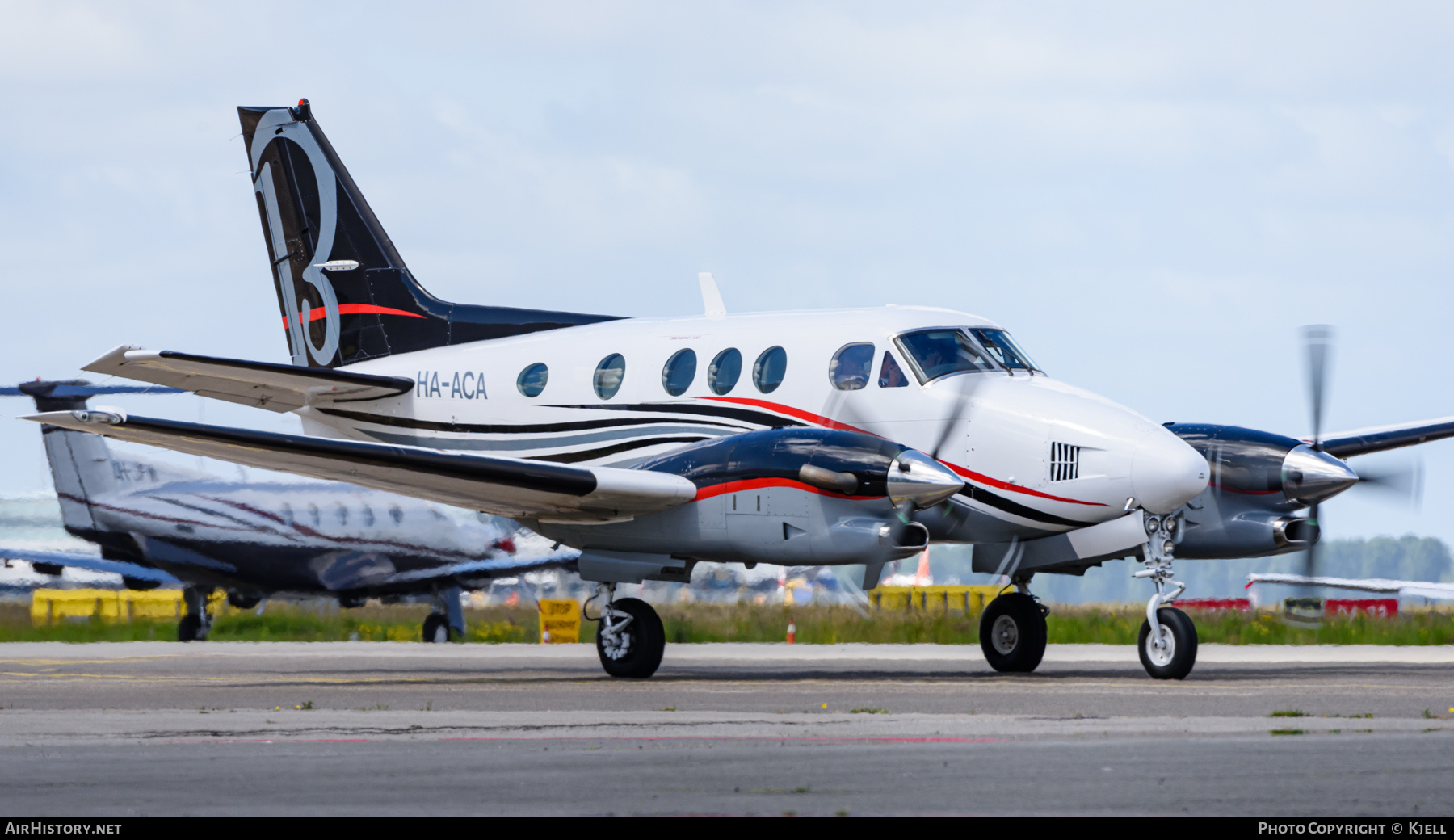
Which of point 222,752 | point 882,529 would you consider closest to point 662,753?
point 222,752

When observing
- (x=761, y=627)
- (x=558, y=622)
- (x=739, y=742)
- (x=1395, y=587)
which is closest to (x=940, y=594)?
(x=761, y=627)

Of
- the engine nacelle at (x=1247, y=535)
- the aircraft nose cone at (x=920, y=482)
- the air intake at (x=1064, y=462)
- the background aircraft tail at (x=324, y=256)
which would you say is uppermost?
the background aircraft tail at (x=324, y=256)

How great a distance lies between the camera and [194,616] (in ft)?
108

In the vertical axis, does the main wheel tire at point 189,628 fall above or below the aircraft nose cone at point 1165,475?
below

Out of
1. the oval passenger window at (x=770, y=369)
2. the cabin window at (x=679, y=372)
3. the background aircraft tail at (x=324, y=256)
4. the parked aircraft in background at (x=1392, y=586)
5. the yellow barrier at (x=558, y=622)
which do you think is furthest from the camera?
the yellow barrier at (x=558, y=622)

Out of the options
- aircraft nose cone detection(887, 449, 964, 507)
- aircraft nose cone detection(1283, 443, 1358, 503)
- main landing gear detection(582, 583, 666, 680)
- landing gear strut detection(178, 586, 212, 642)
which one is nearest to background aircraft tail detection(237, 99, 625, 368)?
main landing gear detection(582, 583, 666, 680)

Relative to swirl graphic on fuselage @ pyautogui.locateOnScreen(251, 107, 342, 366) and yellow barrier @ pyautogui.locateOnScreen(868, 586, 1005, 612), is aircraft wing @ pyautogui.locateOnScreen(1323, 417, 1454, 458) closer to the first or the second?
swirl graphic on fuselage @ pyautogui.locateOnScreen(251, 107, 342, 366)

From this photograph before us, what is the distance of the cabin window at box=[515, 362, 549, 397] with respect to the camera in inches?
765

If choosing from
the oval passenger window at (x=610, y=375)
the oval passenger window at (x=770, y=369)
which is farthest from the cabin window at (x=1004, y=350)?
the oval passenger window at (x=610, y=375)

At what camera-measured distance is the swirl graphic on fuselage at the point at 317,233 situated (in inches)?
886

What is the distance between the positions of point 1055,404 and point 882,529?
7.54 feet

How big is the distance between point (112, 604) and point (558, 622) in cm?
1949

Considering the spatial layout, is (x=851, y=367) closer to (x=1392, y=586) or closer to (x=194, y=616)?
(x=1392, y=586)

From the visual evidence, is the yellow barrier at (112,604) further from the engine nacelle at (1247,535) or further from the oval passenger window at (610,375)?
the engine nacelle at (1247,535)
